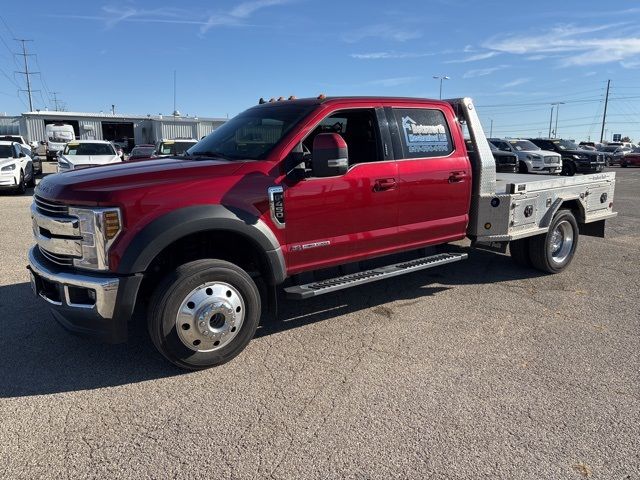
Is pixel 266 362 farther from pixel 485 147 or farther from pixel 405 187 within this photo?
pixel 485 147

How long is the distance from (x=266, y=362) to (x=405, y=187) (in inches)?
81.6

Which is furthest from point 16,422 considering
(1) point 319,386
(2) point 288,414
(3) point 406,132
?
(3) point 406,132

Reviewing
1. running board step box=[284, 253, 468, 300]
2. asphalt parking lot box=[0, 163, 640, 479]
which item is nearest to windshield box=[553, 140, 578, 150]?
asphalt parking lot box=[0, 163, 640, 479]

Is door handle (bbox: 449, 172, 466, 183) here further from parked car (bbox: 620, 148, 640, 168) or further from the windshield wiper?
parked car (bbox: 620, 148, 640, 168)

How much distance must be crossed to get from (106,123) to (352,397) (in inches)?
2254

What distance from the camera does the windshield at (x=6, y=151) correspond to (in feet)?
49.5

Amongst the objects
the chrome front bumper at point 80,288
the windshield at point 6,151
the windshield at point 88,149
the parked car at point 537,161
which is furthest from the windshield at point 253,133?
the parked car at point 537,161

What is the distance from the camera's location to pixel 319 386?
11.6 feet

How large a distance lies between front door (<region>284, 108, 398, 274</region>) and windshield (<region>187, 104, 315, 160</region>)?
0.89 feet

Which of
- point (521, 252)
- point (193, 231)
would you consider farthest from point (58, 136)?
point (193, 231)

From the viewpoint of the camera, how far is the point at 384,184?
4559 mm

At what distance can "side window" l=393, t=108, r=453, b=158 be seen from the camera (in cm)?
487

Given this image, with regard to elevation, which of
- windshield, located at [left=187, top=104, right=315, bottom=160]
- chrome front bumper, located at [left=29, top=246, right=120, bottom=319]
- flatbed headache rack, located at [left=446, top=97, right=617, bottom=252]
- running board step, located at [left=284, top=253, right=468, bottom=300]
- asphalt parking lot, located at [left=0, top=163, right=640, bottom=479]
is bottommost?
asphalt parking lot, located at [left=0, top=163, right=640, bottom=479]

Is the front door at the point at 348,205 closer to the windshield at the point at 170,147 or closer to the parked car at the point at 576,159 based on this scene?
the windshield at the point at 170,147
